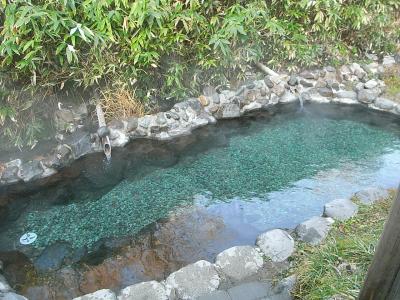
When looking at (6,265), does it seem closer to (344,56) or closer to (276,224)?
(276,224)

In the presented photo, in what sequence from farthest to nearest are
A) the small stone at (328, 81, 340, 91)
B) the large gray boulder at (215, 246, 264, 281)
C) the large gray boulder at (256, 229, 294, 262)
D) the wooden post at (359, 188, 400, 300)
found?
the small stone at (328, 81, 340, 91) → the large gray boulder at (256, 229, 294, 262) → the large gray boulder at (215, 246, 264, 281) → the wooden post at (359, 188, 400, 300)

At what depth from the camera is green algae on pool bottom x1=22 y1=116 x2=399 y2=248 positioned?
15.1ft

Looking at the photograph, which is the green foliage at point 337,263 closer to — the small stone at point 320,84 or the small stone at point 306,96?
the small stone at point 306,96

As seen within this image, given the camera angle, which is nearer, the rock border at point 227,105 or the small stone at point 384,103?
the rock border at point 227,105

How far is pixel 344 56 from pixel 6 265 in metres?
6.55

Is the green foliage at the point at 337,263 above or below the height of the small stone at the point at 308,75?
below

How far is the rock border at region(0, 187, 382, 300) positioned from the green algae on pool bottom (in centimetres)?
104

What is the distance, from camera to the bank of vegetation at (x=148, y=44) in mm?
5031

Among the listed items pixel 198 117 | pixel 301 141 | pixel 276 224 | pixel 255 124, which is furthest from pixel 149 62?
pixel 276 224

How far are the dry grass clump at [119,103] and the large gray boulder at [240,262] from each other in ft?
10.3

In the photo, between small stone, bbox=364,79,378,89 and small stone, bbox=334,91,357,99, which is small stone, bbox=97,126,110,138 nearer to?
small stone, bbox=334,91,357,99

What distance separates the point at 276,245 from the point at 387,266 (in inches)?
79.3

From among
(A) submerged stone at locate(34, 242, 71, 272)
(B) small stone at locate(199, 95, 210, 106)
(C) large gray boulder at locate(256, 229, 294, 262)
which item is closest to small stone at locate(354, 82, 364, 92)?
(B) small stone at locate(199, 95, 210, 106)

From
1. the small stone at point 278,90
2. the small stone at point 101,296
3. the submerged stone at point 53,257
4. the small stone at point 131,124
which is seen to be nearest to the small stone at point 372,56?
the small stone at point 278,90
